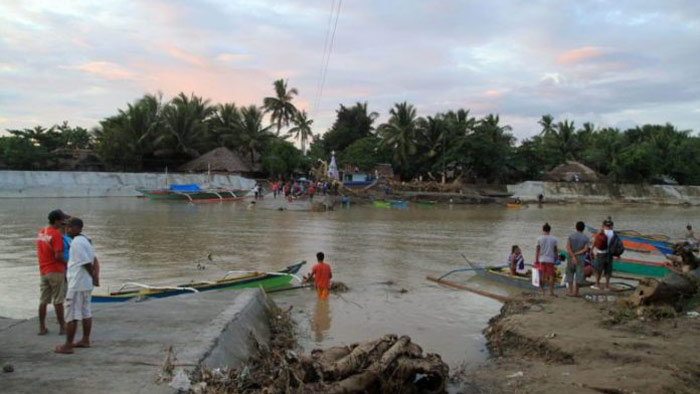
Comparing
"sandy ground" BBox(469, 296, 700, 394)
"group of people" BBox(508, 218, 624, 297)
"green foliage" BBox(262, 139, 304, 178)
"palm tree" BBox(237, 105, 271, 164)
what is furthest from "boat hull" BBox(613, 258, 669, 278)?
"palm tree" BBox(237, 105, 271, 164)

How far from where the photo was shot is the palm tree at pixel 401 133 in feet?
186

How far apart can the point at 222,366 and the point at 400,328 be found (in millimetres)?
4655

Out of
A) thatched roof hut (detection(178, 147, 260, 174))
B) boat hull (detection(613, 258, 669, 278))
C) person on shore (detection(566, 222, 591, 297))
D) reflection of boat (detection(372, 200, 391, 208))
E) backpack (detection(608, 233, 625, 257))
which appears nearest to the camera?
person on shore (detection(566, 222, 591, 297))

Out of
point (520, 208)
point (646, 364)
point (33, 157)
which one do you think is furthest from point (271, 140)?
point (646, 364)

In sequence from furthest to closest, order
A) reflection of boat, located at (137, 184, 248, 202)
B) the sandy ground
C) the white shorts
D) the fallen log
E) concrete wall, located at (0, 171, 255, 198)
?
reflection of boat, located at (137, 184, 248, 202)
concrete wall, located at (0, 171, 255, 198)
the fallen log
the sandy ground
the white shorts

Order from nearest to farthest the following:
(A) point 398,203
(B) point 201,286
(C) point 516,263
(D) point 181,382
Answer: (D) point 181,382
(B) point 201,286
(C) point 516,263
(A) point 398,203

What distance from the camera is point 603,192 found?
56094 millimetres

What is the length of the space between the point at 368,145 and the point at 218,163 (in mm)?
16690

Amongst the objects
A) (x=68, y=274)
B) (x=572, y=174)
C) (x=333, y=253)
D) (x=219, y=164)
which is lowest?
(x=333, y=253)

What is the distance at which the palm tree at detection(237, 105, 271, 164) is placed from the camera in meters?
56.3

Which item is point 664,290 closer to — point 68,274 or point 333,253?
point 68,274

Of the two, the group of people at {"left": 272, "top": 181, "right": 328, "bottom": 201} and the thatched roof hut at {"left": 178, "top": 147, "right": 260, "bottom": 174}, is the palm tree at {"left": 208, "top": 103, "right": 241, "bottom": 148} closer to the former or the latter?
the thatched roof hut at {"left": 178, "top": 147, "right": 260, "bottom": 174}

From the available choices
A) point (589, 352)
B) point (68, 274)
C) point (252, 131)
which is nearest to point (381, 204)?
point (252, 131)

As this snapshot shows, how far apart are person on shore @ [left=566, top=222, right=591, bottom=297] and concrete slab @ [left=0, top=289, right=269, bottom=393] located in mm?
6247
